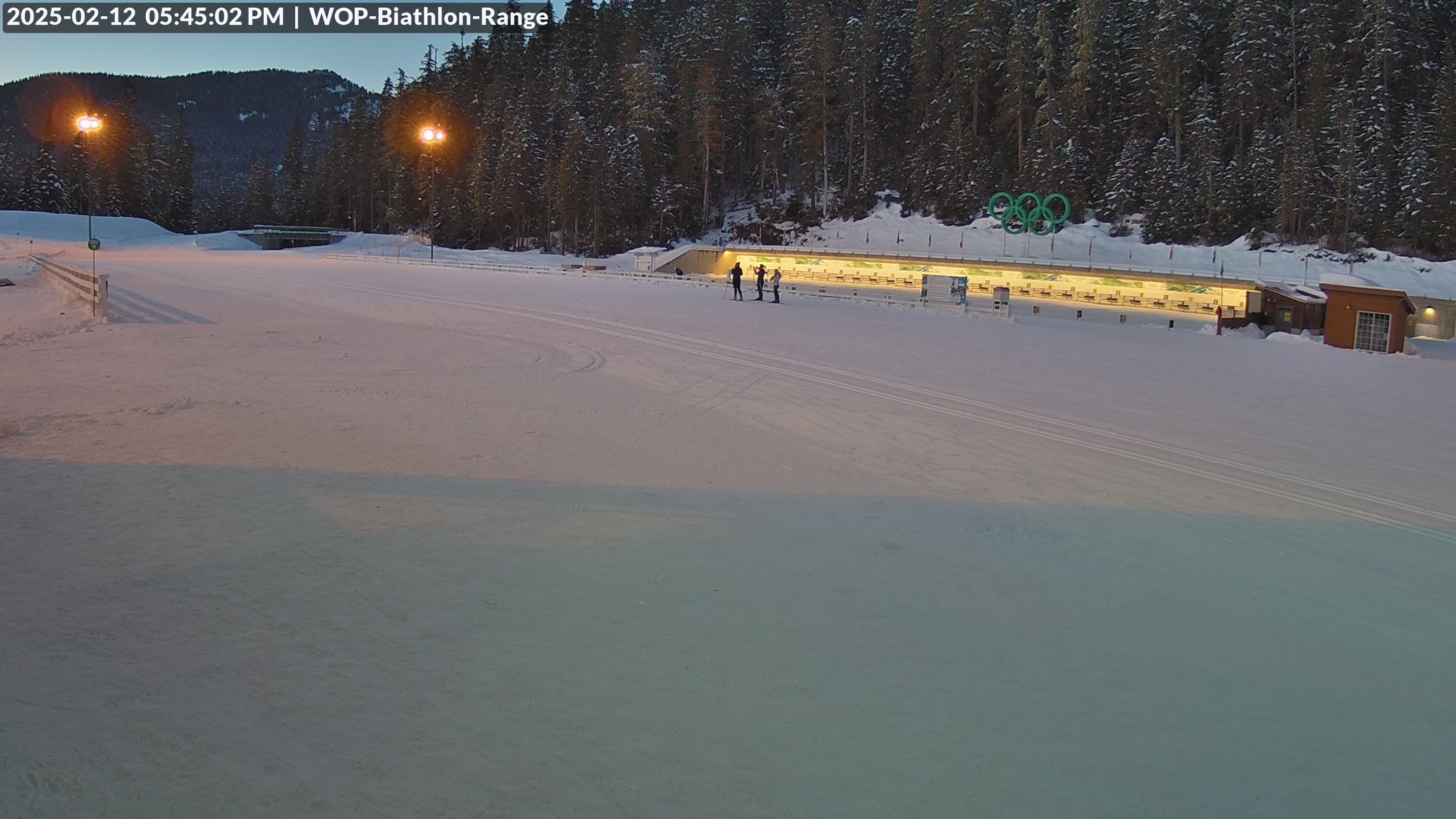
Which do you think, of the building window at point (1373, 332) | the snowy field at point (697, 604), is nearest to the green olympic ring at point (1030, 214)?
the building window at point (1373, 332)

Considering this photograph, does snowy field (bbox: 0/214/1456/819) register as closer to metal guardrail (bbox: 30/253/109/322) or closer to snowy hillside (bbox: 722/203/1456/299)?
metal guardrail (bbox: 30/253/109/322)

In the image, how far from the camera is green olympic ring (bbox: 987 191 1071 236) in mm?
61281

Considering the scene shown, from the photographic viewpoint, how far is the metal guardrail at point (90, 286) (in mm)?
19594

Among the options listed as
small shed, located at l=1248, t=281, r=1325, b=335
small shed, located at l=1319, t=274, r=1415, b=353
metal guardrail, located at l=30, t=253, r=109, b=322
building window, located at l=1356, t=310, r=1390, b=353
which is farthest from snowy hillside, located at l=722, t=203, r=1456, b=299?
metal guardrail, located at l=30, t=253, r=109, b=322

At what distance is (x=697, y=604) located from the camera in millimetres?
5562

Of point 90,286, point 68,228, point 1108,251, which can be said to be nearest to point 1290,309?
point 1108,251

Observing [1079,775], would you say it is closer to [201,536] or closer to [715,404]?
[201,536]

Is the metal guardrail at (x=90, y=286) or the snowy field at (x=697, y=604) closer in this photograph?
the snowy field at (x=697, y=604)

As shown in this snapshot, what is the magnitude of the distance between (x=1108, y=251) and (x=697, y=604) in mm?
59936

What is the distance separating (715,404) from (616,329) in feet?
29.5

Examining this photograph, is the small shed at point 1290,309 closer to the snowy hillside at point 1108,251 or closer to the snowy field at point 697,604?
the snowy hillside at point 1108,251

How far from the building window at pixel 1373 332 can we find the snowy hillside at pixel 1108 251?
1761cm

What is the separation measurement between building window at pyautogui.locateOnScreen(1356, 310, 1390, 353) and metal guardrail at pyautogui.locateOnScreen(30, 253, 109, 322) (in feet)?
109

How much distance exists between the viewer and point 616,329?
20969 mm
